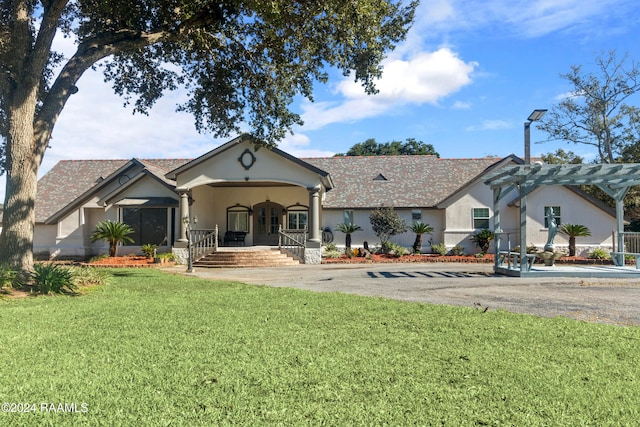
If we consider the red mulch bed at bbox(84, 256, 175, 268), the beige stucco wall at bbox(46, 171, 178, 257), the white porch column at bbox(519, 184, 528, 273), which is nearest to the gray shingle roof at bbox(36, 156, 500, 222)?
the beige stucco wall at bbox(46, 171, 178, 257)

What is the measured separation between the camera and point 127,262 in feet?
66.6

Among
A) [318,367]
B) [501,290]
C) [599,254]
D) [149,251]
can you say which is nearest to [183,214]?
[149,251]

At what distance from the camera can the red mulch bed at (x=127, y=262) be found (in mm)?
19250

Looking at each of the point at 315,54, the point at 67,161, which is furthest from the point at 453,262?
the point at 67,161

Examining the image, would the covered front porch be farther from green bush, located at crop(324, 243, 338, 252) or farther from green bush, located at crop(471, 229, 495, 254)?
green bush, located at crop(471, 229, 495, 254)

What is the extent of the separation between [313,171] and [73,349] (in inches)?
661

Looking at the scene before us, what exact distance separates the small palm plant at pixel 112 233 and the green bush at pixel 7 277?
36.9 ft

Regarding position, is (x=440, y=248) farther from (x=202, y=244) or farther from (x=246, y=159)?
(x=202, y=244)

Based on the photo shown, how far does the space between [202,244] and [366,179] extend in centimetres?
1172

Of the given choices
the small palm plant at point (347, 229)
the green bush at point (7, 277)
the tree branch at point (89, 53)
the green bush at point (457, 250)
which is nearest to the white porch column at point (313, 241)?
the small palm plant at point (347, 229)

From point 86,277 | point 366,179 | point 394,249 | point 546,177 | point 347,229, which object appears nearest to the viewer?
point 86,277

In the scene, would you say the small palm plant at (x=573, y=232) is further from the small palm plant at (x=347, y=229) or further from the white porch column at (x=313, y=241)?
the white porch column at (x=313, y=241)

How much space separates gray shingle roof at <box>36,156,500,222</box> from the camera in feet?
84.1

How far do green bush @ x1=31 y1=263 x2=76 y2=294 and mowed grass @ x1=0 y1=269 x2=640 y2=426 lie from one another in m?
2.55
